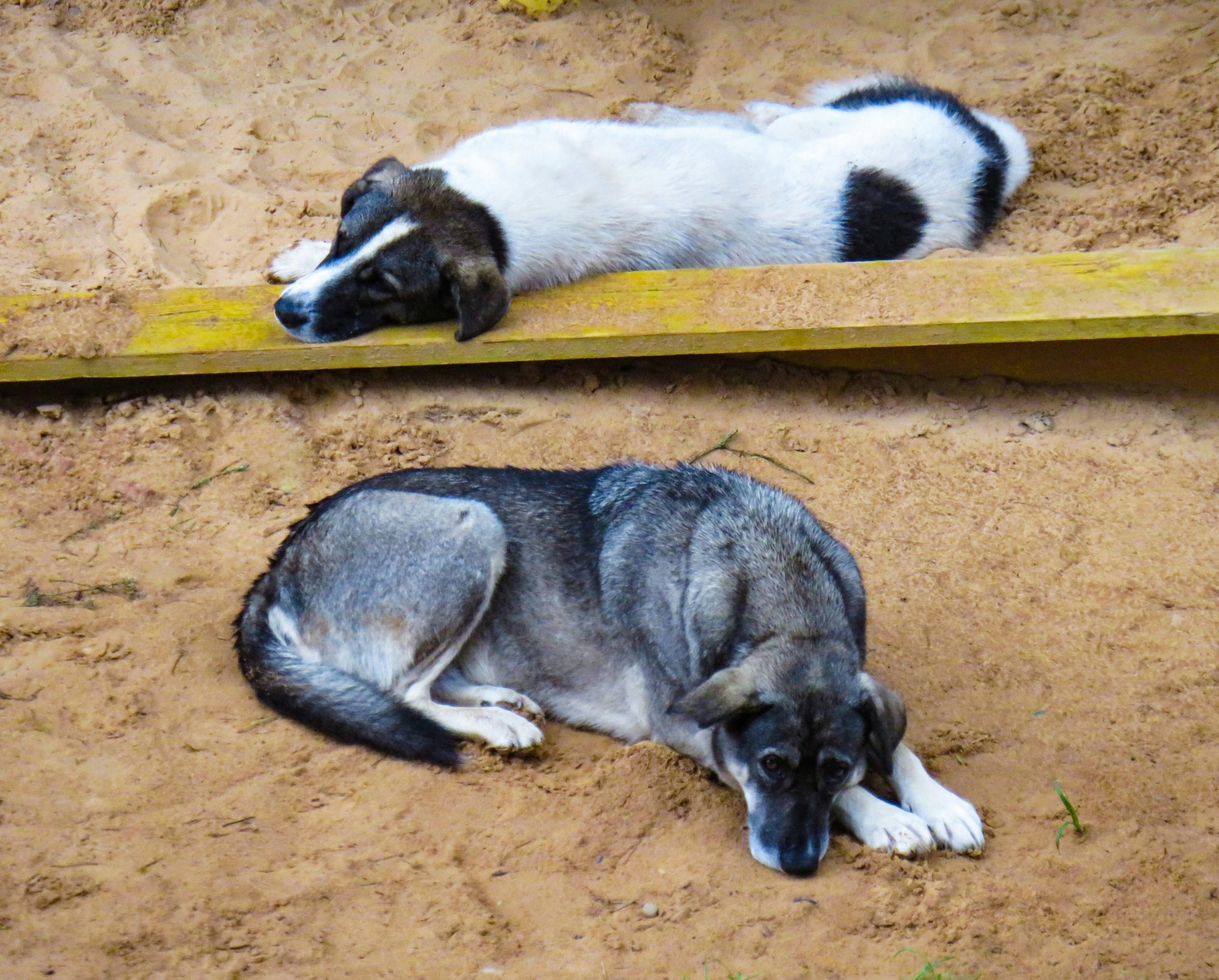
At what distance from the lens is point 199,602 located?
426 centimetres

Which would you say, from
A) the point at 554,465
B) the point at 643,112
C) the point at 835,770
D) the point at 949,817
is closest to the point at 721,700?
the point at 835,770

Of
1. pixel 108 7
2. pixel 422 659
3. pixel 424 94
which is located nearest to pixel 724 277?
pixel 422 659

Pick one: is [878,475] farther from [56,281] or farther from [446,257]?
[56,281]

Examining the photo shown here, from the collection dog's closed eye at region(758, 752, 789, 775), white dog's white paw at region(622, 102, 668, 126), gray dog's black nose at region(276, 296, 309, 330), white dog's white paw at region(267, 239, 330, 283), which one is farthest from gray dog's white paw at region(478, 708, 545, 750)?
white dog's white paw at region(622, 102, 668, 126)

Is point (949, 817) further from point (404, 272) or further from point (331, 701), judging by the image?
point (404, 272)

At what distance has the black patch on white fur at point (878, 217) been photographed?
6.04 m

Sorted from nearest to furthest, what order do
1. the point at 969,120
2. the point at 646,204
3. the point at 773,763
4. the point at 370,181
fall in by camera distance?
the point at 773,763
the point at 370,181
the point at 646,204
the point at 969,120

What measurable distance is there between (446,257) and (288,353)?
75cm

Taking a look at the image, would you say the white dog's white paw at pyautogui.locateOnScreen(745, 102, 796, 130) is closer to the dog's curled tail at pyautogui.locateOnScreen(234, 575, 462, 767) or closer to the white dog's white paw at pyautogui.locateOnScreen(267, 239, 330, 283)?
the white dog's white paw at pyautogui.locateOnScreen(267, 239, 330, 283)

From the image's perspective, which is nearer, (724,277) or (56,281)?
(724,277)

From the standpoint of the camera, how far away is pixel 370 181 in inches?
215

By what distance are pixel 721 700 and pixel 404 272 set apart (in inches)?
104

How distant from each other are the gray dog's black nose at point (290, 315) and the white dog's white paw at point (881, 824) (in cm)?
290

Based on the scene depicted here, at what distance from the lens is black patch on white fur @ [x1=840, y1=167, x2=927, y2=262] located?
238 inches
